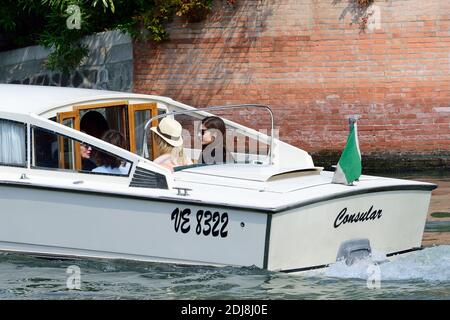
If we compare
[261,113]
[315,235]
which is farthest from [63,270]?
[261,113]

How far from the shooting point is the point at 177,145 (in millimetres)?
11461

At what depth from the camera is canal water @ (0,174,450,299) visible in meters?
10.3

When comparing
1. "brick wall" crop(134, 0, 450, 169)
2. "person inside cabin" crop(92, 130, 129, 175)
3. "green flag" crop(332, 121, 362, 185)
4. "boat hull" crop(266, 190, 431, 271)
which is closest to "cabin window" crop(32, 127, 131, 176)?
"person inside cabin" crop(92, 130, 129, 175)

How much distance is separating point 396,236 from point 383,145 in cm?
680

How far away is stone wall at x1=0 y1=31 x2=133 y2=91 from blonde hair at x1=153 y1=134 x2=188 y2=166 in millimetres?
7599

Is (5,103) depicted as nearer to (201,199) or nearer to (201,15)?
(201,199)

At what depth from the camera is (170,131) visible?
11430 millimetres

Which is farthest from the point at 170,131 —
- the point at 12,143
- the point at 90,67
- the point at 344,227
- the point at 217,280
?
the point at 90,67

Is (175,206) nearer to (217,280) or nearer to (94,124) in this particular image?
(217,280)

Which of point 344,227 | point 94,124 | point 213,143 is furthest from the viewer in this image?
point 213,143

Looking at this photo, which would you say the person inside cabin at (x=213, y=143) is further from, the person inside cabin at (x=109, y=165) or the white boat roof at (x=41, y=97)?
the person inside cabin at (x=109, y=165)

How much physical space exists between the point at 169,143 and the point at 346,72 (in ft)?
22.8

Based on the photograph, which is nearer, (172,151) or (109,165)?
(109,165)

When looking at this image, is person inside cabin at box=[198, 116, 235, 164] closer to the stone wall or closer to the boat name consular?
the boat name consular
